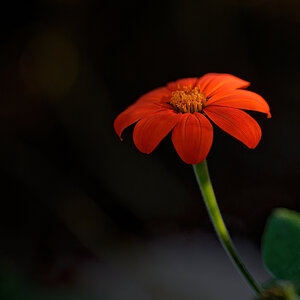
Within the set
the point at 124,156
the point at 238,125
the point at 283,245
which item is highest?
the point at 238,125

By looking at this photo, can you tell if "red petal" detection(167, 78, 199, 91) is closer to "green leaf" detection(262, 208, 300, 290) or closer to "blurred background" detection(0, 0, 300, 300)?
"green leaf" detection(262, 208, 300, 290)

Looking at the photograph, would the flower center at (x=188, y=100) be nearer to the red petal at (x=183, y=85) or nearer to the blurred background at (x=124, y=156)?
the red petal at (x=183, y=85)

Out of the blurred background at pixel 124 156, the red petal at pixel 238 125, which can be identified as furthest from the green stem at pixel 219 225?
the blurred background at pixel 124 156

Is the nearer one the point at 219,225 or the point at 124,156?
the point at 219,225

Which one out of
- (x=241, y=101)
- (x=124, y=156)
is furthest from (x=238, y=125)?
(x=124, y=156)

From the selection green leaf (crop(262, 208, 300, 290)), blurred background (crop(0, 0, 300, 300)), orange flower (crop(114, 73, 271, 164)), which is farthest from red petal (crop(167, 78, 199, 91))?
blurred background (crop(0, 0, 300, 300))

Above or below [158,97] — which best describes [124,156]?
below

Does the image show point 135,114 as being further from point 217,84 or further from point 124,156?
point 124,156
